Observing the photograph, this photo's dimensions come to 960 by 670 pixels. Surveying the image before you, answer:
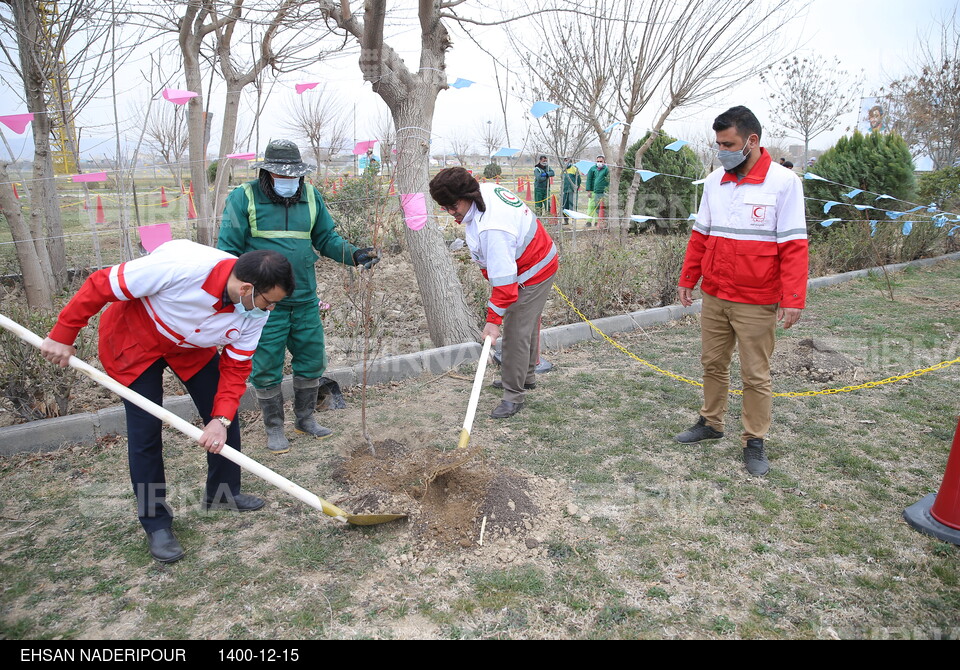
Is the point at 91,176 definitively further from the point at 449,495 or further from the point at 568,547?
the point at 568,547

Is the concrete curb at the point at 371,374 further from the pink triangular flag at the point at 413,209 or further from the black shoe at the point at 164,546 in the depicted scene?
the black shoe at the point at 164,546

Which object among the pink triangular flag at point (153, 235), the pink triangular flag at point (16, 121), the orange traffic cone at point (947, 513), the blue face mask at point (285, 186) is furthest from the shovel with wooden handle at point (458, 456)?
the pink triangular flag at point (16, 121)

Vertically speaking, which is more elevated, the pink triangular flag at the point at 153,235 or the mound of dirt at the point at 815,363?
the pink triangular flag at the point at 153,235

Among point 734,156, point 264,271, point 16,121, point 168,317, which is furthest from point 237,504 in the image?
point 16,121

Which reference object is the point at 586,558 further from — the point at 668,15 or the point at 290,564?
the point at 668,15

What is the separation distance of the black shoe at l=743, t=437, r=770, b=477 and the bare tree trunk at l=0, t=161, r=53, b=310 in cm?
559

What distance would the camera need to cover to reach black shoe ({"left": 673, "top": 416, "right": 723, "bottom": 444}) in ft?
12.6

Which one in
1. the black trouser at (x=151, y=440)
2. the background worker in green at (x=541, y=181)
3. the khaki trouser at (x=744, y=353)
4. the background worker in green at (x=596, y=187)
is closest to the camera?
the black trouser at (x=151, y=440)

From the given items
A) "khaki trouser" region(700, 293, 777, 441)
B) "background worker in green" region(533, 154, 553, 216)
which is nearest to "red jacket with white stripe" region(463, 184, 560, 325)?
"khaki trouser" region(700, 293, 777, 441)

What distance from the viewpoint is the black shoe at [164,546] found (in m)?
2.71

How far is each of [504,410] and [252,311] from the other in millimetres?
2091

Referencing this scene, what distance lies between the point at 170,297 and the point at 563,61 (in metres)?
7.34

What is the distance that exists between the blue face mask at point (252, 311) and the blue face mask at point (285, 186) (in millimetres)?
1198

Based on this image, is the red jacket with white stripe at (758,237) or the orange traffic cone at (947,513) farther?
the red jacket with white stripe at (758,237)
